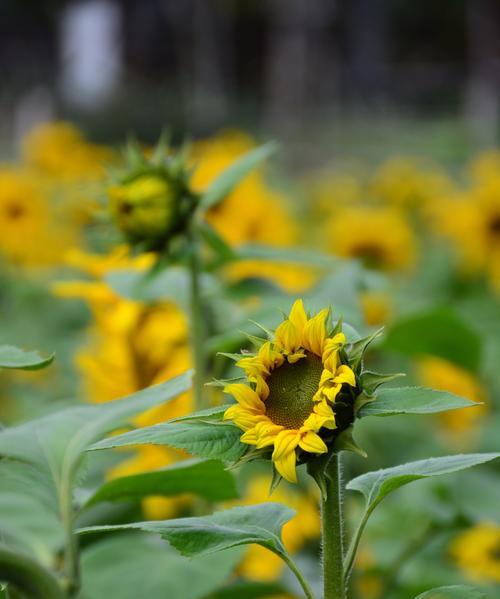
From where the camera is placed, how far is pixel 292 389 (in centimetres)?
53

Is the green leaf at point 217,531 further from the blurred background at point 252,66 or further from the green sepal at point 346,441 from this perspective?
the blurred background at point 252,66

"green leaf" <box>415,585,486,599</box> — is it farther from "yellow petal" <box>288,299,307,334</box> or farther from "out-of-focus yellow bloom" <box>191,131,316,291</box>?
"out-of-focus yellow bloom" <box>191,131,316,291</box>

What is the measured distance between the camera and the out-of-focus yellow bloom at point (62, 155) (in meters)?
3.39

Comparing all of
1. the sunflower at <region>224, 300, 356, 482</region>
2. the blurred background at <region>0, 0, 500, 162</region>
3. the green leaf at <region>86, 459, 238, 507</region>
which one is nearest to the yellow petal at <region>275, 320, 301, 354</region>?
the sunflower at <region>224, 300, 356, 482</region>

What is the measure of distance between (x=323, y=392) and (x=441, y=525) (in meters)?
0.53

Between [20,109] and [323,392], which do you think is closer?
[323,392]

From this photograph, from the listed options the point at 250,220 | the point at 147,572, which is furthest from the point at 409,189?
the point at 147,572

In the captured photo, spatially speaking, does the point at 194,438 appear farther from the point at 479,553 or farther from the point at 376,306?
the point at 376,306

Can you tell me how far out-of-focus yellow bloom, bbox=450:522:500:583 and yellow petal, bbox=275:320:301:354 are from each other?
785 mm

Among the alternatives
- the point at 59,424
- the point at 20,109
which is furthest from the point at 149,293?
the point at 20,109

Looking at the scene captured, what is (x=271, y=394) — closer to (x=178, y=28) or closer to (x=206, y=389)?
(x=206, y=389)

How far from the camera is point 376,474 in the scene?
1.79 feet

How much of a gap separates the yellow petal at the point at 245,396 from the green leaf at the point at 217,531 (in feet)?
0.18

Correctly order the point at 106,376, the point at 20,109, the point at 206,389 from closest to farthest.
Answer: the point at 206,389, the point at 106,376, the point at 20,109
